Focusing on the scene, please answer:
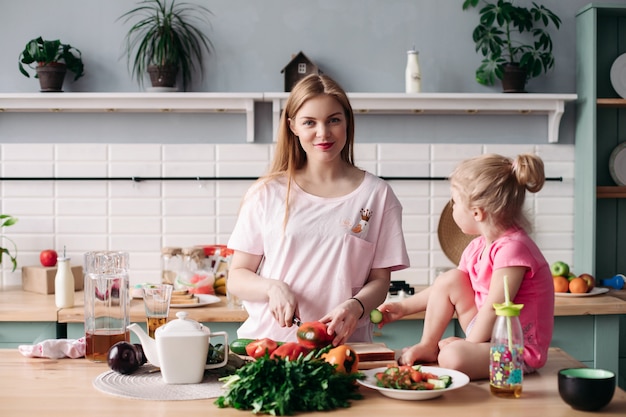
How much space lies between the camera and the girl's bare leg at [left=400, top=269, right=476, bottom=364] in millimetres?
1994

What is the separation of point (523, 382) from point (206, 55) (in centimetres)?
251

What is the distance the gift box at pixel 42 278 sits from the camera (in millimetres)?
3650

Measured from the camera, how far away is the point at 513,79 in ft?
12.4

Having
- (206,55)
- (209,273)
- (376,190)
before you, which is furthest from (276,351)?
(206,55)

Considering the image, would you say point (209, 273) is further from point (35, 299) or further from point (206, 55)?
point (206, 55)

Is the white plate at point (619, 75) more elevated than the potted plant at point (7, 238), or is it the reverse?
the white plate at point (619, 75)

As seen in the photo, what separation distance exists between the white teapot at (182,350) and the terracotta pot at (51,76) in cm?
223

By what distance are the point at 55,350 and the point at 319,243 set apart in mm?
750

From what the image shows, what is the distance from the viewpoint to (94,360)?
6.72 ft

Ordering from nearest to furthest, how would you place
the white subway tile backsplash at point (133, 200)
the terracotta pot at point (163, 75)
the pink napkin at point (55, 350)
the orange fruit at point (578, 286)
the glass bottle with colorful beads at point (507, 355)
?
the glass bottle with colorful beads at point (507, 355) < the pink napkin at point (55, 350) < the orange fruit at point (578, 286) < the terracotta pot at point (163, 75) < the white subway tile backsplash at point (133, 200)

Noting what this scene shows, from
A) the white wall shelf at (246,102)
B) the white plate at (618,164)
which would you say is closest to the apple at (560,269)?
the white plate at (618,164)

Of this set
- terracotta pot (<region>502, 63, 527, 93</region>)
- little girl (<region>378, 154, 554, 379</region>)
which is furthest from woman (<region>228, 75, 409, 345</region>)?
terracotta pot (<region>502, 63, 527, 93</region>)

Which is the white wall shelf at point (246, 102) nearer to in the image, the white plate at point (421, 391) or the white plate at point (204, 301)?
the white plate at point (204, 301)

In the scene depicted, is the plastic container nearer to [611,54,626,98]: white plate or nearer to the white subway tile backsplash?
the white subway tile backsplash
